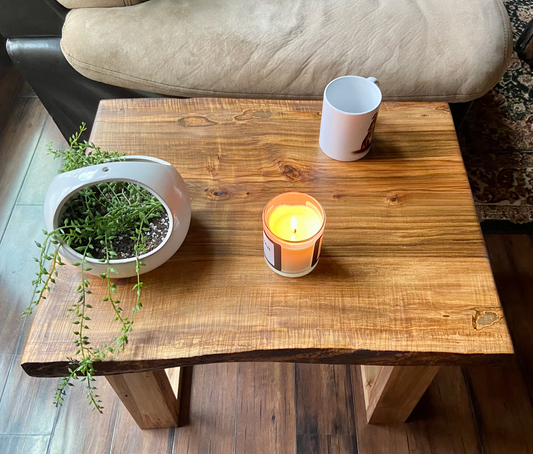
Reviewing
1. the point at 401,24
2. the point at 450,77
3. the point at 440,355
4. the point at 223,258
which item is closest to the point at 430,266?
the point at 440,355

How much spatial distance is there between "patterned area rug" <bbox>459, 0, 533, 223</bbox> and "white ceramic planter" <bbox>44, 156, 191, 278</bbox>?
1.05 m

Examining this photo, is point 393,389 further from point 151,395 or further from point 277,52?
point 277,52

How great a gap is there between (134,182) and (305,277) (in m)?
0.27

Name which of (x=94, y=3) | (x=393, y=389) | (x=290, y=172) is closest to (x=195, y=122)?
(x=290, y=172)

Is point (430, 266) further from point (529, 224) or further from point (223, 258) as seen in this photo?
point (529, 224)

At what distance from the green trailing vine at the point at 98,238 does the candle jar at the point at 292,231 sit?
16 centimetres

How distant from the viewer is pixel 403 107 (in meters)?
0.87

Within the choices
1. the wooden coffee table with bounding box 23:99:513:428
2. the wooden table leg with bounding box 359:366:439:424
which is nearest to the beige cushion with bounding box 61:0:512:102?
the wooden coffee table with bounding box 23:99:513:428

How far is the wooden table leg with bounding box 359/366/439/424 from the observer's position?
81 cm

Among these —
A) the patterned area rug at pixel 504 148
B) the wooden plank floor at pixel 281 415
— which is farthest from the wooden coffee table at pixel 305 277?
the patterned area rug at pixel 504 148

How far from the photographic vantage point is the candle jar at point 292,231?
61 centimetres

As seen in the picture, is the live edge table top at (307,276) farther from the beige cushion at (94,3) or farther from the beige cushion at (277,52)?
the beige cushion at (94,3)

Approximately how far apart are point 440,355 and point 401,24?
0.83 meters

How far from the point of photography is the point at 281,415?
1054mm
